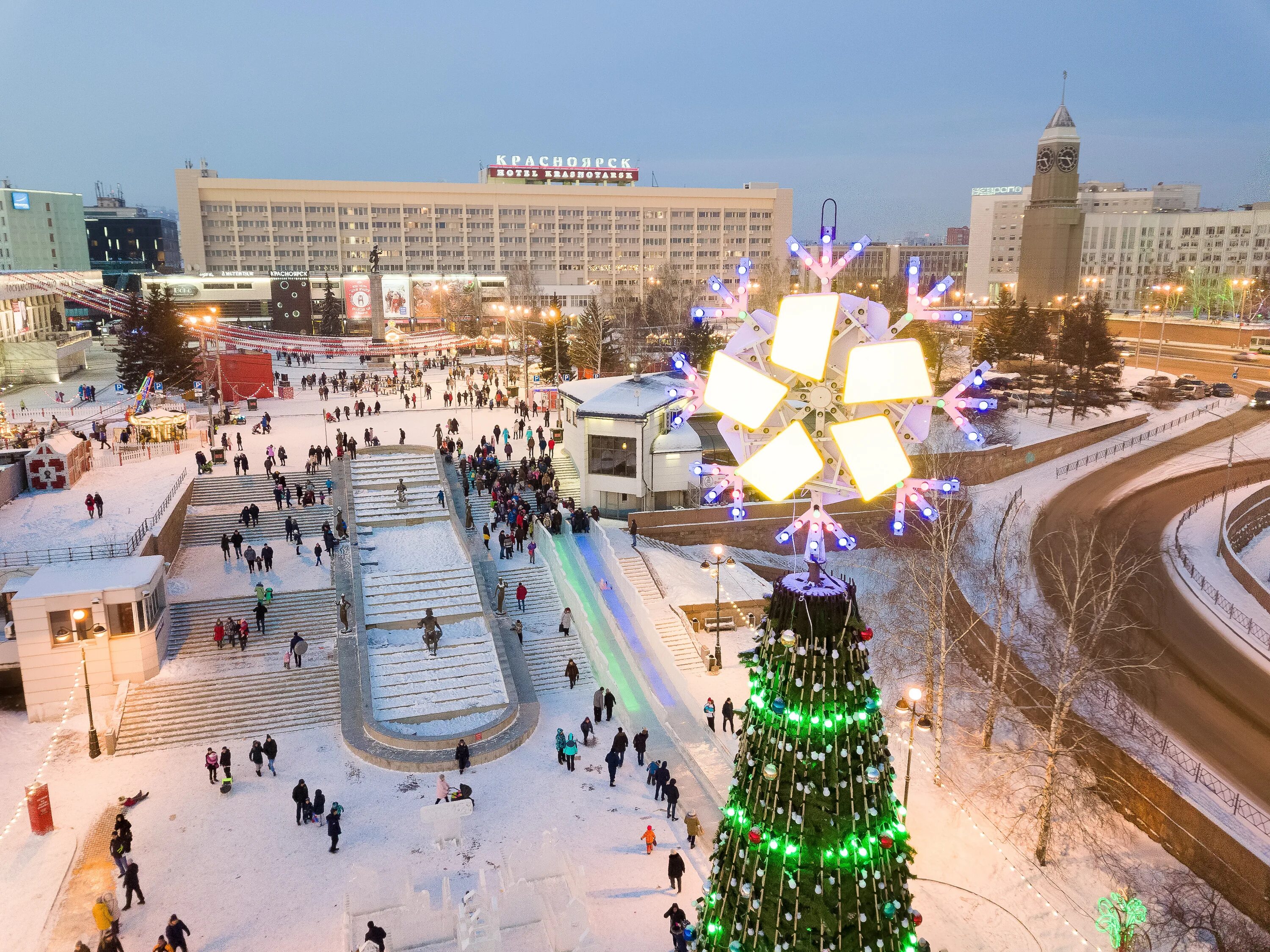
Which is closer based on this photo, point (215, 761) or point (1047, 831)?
point (1047, 831)

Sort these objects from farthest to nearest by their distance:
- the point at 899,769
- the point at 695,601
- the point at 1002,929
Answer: the point at 695,601 < the point at 899,769 < the point at 1002,929

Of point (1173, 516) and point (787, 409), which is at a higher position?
point (787, 409)

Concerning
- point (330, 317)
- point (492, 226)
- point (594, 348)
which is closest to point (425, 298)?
point (330, 317)

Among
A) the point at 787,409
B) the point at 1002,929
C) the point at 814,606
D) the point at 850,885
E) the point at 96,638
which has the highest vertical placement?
the point at 787,409

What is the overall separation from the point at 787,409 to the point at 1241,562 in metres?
31.9

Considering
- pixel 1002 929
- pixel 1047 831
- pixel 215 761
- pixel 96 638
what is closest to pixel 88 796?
pixel 215 761

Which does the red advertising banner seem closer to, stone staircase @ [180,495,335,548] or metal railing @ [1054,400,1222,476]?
stone staircase @ [180,495,335,548]

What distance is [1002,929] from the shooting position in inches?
603

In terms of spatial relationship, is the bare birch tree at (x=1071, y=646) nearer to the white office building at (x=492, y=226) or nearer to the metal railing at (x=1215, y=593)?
the metal railing at (x=1215, y=593)

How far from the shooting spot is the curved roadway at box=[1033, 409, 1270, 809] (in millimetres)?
20781

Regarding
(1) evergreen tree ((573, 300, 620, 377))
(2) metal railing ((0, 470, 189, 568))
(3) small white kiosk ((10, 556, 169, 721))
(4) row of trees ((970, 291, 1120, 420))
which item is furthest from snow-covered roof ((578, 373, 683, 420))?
(4) row of trees ((970, 291, 1120, 420))

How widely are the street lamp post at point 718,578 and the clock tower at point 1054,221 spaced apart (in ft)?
217

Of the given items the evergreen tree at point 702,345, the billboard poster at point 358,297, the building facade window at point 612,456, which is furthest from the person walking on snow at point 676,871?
the billboard poster at point 358,297

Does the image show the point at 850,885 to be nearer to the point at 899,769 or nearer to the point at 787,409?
the point at 787,409
